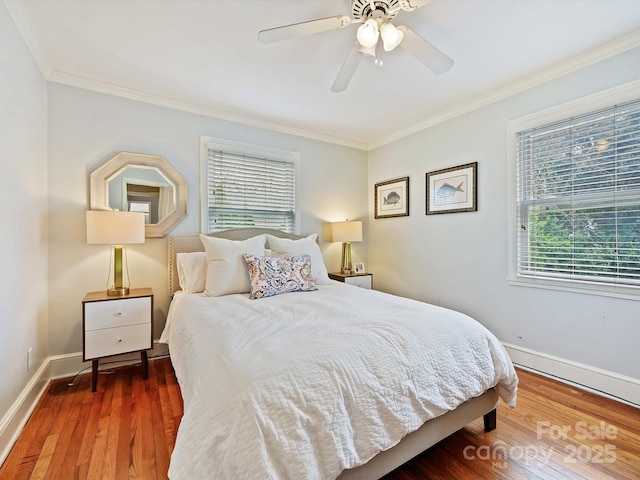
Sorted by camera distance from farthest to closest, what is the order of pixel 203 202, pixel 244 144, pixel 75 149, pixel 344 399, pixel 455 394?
1. pixel 244 144
2. pixel 203 202
3. pixel 75 149
4. pixel 455 394
5. pixel 344 399

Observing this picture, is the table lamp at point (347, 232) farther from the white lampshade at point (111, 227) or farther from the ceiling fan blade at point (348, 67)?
the white lampshade at point (111, 227)

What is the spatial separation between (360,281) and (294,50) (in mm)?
2528

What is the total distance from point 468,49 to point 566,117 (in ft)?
3.25

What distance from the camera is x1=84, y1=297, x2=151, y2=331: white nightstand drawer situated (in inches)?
87.3

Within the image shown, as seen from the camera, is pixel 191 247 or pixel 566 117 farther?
pixel 191 247

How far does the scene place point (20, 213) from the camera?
6.16 ft

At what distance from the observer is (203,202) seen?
3059mm

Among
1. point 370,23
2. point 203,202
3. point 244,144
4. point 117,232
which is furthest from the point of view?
point 244,144

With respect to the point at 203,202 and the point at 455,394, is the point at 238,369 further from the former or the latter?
the point at 203,202

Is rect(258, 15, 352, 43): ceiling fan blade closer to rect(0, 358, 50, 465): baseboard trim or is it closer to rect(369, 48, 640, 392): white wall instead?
rect(369, 48, 640, 392): white wall

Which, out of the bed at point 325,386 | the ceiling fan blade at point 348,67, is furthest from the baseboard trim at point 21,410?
the ceiling fan blade at point 348,67

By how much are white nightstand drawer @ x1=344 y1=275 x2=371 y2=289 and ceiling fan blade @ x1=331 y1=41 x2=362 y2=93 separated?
2149 millimetres

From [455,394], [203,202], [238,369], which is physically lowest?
[455,394]

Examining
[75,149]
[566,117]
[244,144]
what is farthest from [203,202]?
[566,117]
